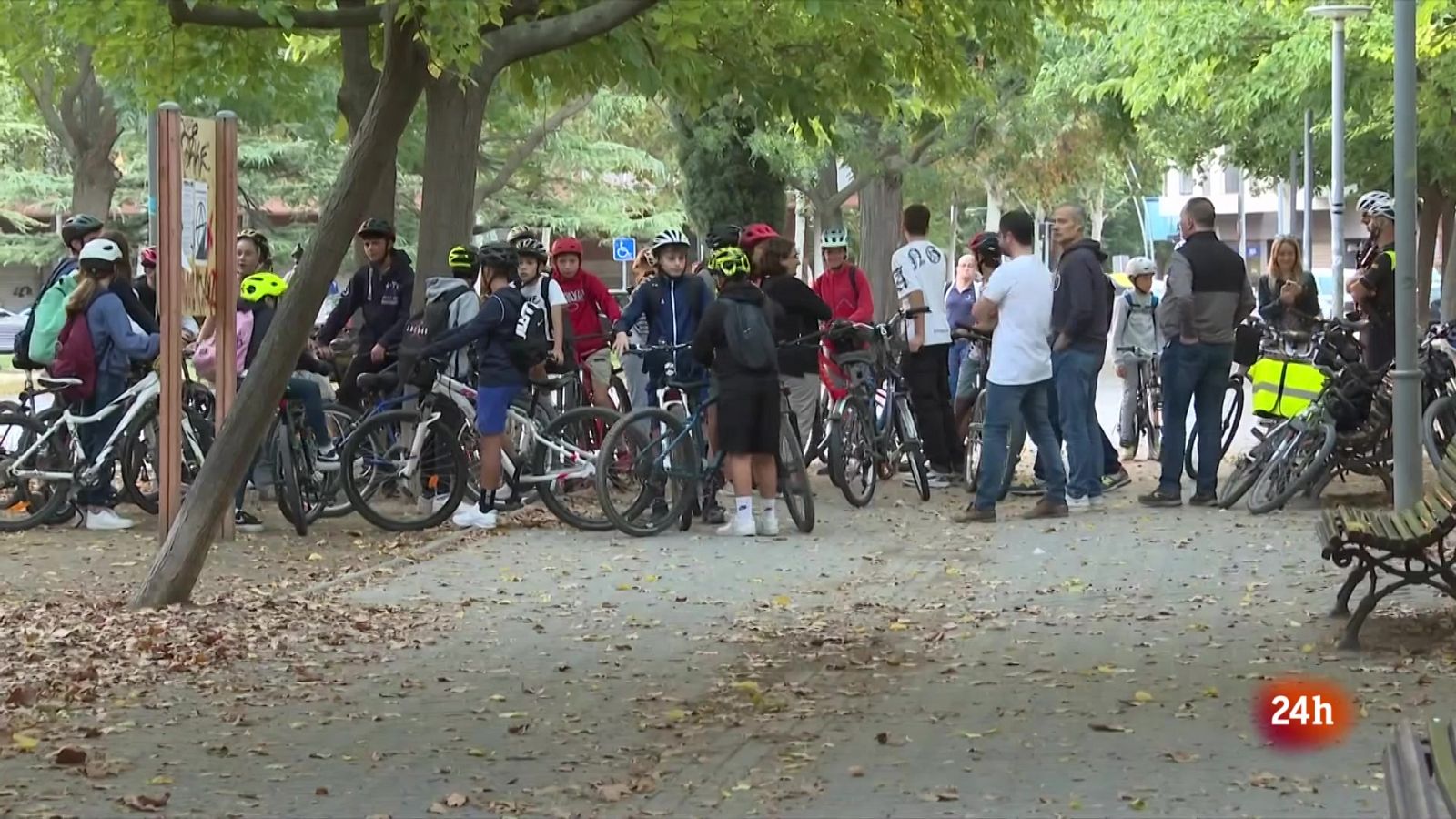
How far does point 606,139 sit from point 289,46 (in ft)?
104

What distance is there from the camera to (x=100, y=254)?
1362 centimetres

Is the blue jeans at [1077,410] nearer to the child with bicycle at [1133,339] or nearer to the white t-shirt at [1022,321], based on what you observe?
the white t-shirt at [1022,321]

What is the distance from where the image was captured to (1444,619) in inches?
352

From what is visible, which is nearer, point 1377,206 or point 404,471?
point 404,471

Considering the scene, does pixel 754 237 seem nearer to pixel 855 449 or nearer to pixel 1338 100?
pixel 855 449

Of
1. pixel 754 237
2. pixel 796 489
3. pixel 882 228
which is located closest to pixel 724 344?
pixel 796 489

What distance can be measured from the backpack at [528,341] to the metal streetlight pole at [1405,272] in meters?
4.90

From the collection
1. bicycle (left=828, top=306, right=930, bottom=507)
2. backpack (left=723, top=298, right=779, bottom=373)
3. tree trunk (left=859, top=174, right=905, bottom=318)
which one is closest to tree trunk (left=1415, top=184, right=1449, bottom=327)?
tree trunk (left=859, top=174, right=905, bottom=318)

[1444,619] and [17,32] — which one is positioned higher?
[17,32]

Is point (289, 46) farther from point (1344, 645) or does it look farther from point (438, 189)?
point (1344, 645)

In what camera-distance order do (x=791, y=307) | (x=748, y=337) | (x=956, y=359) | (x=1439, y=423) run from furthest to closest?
(x=956, y=359) < (x=791, y=307) < (x=1439, y=423) < (x=748, y=337)

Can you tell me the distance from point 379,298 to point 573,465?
2.19 meters

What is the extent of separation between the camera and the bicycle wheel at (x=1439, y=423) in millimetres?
Result: 13711

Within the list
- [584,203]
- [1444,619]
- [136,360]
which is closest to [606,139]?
[584,203]
